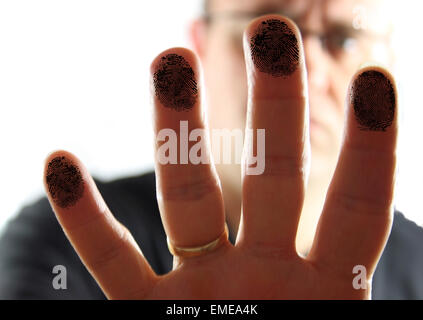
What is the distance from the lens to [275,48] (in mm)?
414

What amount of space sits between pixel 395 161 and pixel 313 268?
0.52ft

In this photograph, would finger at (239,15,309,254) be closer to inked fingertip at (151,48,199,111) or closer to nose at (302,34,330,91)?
inked fingertip at (151,48,199,111)

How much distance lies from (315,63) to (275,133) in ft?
2.17

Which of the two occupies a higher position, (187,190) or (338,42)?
(338,42)

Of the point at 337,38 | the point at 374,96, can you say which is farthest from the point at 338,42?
the point at 374,96

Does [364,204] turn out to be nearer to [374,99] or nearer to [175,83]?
[374,99]

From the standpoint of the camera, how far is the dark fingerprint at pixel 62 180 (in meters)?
0.44

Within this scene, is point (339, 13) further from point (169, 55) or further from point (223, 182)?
point (169, 55)

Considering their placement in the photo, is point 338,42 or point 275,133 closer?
point 275,133

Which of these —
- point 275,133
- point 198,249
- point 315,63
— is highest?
point 315,63

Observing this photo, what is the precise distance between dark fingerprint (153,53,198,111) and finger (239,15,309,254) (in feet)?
0.23

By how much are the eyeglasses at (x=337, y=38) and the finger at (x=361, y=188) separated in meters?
0.66

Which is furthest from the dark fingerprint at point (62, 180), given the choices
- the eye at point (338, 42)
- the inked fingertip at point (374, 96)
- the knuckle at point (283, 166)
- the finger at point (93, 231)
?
the eye at point (338, 42)
